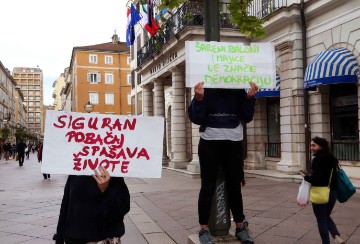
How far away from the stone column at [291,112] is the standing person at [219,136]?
36.0 ft

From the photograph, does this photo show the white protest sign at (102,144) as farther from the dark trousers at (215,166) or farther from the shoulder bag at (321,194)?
the shoulder bag at (321,194)

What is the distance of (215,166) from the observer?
442 centimetres

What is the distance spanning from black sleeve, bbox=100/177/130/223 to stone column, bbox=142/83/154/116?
76.1 ft

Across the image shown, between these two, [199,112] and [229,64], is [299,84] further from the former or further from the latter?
[199,112]

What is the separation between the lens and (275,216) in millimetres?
7926

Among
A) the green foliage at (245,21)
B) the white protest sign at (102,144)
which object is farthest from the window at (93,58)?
the white protest sign at (102,144)

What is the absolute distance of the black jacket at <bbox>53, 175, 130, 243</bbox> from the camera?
2902 mm

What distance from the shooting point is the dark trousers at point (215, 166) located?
440 cm

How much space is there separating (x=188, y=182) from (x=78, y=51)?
5724 centimetres

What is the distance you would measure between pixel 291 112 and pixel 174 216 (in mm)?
8241

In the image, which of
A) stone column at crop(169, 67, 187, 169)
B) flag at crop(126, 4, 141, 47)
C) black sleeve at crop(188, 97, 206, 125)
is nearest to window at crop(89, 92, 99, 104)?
flag at crop(126, 4, 141, 47)

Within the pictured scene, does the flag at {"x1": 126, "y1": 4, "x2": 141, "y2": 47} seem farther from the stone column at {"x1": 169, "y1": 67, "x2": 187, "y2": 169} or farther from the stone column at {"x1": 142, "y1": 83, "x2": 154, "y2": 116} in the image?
the stone column at {"x1": 169, "y1": 67, "x2": 187, "y2": 169}

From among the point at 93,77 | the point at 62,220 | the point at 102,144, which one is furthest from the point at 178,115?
the point at 93,77

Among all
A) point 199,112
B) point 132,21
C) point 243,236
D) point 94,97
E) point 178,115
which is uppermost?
point 132,21
